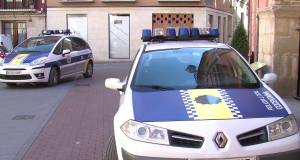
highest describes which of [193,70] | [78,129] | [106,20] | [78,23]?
[106,20]

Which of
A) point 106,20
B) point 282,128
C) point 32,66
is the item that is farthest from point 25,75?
point 106,20

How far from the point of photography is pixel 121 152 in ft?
12.5

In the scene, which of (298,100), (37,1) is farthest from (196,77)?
(37,1)

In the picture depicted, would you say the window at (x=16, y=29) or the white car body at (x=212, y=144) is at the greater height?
the window at (x=16, y=29)

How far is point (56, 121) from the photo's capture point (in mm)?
7684

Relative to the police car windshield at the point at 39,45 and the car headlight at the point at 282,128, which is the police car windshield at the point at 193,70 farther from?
the police car windshield at the point at 39,45

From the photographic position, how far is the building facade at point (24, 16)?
2628 cm

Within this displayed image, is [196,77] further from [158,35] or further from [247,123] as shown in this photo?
[158,35]

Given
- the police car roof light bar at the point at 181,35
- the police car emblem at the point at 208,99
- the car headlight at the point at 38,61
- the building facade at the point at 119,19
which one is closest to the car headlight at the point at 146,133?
the police car emblem at the point at 208,99

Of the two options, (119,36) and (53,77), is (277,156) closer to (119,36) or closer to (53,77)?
(53,77)

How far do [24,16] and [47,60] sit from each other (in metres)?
15.6

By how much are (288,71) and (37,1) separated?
21.1 m

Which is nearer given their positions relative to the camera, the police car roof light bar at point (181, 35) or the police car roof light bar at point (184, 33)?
the police car roof light bar at point (181, 35)

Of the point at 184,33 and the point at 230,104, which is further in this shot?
the point at 184,33
